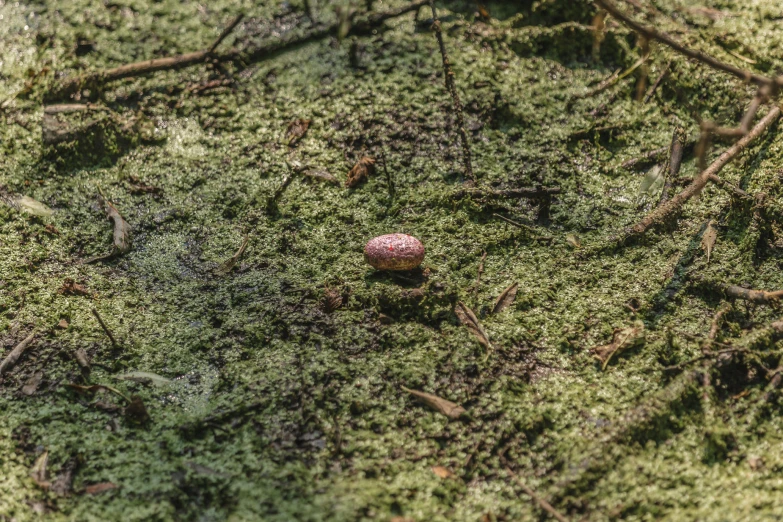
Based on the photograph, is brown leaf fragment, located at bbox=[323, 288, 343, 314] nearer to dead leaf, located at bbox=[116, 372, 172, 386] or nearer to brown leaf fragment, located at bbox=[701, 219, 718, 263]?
dead leaf, located at bbox=[116, 372, 172, 386]

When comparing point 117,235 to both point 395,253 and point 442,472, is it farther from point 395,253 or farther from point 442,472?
point 442,472

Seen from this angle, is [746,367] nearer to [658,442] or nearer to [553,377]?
[658,442]

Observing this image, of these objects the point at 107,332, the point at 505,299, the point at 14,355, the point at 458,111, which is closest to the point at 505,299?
the point at 505,299

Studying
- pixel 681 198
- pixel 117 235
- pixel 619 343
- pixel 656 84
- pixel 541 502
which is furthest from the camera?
pixel 656 84

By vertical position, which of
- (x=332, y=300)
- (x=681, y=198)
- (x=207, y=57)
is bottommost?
(x=332, y=300)

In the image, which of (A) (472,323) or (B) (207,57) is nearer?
(A) (472,323)

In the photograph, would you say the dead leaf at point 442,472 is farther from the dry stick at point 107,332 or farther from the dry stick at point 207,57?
A: the dry stick at point 207,57

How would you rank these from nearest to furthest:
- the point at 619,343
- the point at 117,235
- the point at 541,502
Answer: the point at 541,502 < the point at 619,343 < the point at 117,235

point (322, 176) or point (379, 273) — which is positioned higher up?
point (322, 176)
